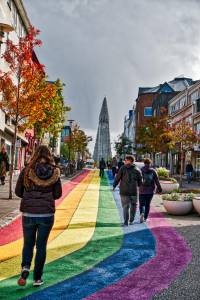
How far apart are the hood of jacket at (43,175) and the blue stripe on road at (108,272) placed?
1.32 metres

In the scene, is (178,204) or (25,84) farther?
(25,84)

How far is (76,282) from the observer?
576cm

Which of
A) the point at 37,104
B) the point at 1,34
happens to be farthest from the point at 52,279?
the point at 37,104

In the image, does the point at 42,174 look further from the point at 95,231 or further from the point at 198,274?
the point at 95,231

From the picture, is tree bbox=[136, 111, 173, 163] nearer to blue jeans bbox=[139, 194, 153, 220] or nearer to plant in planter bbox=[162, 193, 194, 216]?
plant in planter bbox=[162, 193, 194, 216]

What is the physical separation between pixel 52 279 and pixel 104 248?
7.49ft

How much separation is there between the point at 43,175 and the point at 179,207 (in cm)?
873

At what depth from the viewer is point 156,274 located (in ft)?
20.7

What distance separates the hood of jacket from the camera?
5309 millimetres

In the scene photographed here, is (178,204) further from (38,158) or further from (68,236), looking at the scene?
(38,158)

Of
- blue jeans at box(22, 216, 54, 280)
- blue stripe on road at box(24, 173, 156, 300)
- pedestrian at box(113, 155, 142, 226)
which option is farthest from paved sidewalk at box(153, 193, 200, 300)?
blue jeans at box(22, 216, 54, 280)

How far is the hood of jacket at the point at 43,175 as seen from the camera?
5.31 meters

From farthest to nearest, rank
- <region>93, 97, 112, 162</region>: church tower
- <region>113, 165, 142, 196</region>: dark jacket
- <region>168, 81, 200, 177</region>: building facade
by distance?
<region>93, 97, 112, 162</region>: church tower < <region>168, 81, 200, 177</region>: building facade < <region>113, 165, 142, 196</region>: dark jacket

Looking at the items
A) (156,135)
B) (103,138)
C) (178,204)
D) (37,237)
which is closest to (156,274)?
(37,237)
